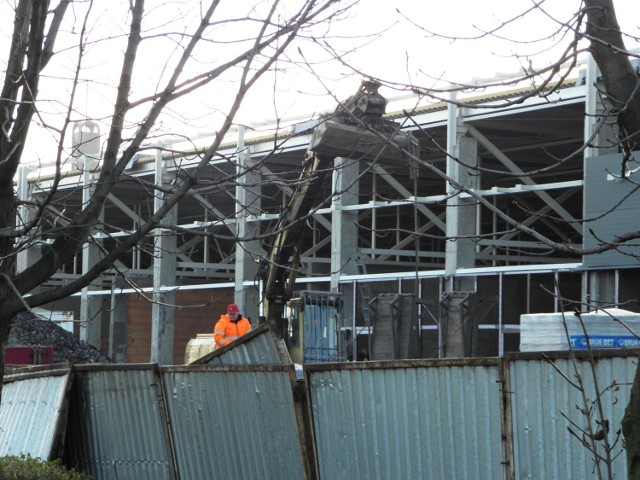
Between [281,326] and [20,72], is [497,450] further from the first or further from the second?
[281,326]

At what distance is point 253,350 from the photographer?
37.2ft

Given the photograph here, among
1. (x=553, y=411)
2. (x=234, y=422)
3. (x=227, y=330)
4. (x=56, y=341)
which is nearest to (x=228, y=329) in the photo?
(x=227, y=330)

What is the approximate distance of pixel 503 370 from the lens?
27.6 ft

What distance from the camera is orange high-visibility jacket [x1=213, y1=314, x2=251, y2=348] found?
19.4 m

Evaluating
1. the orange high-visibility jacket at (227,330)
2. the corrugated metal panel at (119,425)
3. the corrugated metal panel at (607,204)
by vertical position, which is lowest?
the corrugated metal panel at (119,425)

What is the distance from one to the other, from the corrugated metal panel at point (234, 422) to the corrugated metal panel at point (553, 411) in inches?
93.9

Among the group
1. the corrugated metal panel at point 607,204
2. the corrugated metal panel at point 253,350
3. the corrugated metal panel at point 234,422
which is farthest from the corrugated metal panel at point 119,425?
the corrugated metal panel at point 607,204

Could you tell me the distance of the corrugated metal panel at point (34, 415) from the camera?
11.4 meters

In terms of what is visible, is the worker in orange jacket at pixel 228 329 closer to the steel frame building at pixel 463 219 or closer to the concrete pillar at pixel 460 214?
the steel frame building at pixel 463 219

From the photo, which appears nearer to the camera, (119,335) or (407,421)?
(407,421)

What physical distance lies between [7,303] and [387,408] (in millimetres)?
3443

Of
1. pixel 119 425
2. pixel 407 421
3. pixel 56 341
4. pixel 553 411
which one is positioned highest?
pixel 56 341

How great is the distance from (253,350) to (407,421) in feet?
8.70

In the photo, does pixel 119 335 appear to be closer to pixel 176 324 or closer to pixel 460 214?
pixel 176 324
